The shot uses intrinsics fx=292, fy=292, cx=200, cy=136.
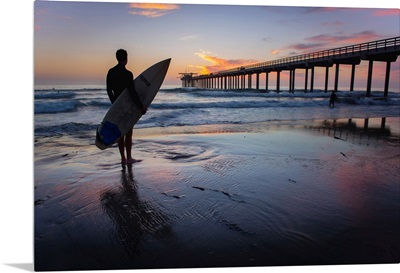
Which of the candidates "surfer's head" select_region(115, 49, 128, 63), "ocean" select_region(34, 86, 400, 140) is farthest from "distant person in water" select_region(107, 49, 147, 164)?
"ocean" select_region(34, 86, 400, 140)

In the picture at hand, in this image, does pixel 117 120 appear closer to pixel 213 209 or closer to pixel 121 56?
pixel 121 56

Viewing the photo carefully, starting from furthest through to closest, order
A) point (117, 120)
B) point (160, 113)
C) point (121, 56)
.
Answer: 1. point (160, 113)
2. point (117, 120)
3. point (121, 56)

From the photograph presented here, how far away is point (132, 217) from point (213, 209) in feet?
2.04

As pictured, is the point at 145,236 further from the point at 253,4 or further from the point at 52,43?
the point at 52,43

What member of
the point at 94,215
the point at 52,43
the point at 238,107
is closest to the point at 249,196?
the point at 94,215

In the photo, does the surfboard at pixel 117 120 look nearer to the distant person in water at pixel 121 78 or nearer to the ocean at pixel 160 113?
the distant person in water at pixel 121 78

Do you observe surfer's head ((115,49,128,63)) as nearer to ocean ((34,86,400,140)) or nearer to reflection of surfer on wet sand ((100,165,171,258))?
ocean ((34,86,400,140))

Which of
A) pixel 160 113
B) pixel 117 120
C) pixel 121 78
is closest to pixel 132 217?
pixel 117 120

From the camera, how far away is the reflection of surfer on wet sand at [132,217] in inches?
75.4

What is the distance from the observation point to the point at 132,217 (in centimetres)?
218

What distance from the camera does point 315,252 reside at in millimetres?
1854

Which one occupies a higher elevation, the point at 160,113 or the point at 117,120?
the point at 117,120

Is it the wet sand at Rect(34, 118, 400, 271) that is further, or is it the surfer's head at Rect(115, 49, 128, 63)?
the surfer's head at Rect(115, 49, 128, 63)

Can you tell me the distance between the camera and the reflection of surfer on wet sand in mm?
1915
